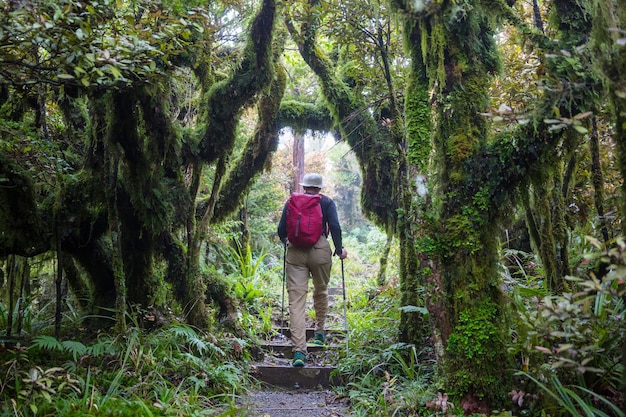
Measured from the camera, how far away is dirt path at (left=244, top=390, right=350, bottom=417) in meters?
4.65

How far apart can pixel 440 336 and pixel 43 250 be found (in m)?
4.09

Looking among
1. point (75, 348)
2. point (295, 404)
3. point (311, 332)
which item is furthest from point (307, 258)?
point (75, 348)

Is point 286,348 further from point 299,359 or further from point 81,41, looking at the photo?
point 81,41

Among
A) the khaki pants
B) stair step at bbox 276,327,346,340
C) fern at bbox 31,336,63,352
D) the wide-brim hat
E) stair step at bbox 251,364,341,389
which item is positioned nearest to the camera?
fern at bbox 31,336,63,352

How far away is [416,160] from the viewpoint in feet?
14.5

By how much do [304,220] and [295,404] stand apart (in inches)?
88.1

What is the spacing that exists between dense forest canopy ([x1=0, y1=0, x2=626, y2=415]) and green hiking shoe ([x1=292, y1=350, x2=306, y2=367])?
1184 millimetres

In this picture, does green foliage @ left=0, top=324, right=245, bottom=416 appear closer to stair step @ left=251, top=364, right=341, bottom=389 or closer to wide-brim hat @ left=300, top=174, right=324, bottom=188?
stair step @ left=251, top=364, right=341, bottom=389

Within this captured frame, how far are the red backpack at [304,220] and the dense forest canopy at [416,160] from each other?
1118 millimetres

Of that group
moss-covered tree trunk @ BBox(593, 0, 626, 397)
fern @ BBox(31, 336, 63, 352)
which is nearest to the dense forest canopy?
moss-covered tree trunk @ BBox(593, 0, 626, 397)

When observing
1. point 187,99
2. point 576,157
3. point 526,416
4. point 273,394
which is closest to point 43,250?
point 273,394

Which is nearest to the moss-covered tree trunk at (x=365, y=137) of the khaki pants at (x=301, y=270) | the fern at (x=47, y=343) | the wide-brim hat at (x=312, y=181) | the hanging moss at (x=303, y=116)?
the hanging moss at (x=303, y=116)

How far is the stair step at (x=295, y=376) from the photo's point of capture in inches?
228

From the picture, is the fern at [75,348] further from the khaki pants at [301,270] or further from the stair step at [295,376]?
the khaki pants at [301,270]
